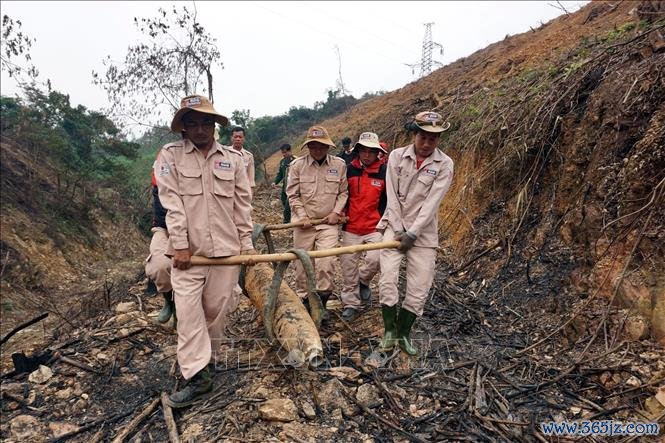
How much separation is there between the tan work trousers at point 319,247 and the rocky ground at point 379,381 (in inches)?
16.6

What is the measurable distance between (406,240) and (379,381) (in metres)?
1.11

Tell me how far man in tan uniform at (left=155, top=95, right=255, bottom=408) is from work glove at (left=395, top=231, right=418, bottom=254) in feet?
4.32

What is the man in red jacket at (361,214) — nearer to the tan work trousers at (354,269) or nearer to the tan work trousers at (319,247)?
the tan work trousers at (354,269)

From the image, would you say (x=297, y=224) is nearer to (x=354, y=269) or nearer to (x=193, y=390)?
(x=354, y=269)

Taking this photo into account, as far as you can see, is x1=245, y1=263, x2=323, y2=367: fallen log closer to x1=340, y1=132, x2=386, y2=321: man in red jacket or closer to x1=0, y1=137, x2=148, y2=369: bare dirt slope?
x1=340, y1=132, x2=386, y2=321: man in red jacket

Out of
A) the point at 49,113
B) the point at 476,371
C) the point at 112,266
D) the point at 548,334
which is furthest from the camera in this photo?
the point at 49,113

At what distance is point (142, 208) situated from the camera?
1312cm

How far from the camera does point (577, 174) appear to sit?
4.35 meters

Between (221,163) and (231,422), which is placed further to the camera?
(221,163)

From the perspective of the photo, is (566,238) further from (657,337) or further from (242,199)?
(242,199)

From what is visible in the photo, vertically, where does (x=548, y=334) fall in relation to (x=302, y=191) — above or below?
below

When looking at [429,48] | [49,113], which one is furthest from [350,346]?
[429,48]

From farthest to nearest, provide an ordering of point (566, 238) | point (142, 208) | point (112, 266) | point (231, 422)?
point (142, 208), point (112, 266), point (566, 238), point (231, 422)

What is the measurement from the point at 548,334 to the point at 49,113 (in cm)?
1362
